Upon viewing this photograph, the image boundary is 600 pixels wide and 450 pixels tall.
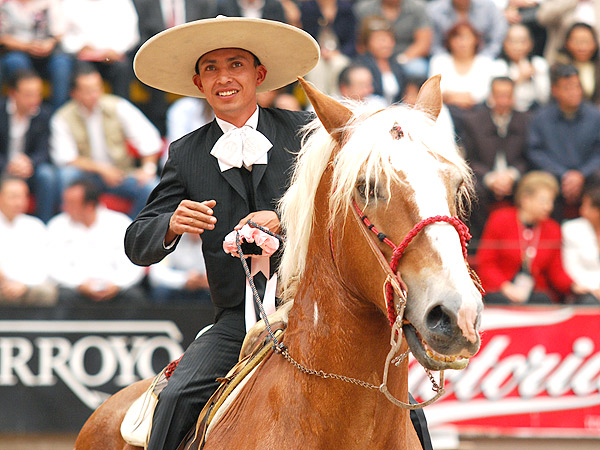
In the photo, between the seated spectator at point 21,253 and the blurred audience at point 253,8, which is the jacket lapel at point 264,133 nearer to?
the seated spectator at point 21,253

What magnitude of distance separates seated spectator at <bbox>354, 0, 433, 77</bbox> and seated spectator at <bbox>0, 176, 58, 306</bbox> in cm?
439

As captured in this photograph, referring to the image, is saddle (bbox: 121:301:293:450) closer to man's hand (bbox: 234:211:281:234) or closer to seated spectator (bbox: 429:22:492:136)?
man's hand (bbox: 234:211:281:234)

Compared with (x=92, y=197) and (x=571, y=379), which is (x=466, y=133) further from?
(x=92, y=197)

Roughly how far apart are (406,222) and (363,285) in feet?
1.02

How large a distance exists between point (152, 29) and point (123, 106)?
1.13 m

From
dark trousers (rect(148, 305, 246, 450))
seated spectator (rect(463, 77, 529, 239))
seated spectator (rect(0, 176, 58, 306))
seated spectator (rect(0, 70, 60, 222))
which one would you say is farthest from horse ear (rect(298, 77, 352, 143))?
seated spectator (rect(0, 70, 60, 222))

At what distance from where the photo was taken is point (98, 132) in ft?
28.8

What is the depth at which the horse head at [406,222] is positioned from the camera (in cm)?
242

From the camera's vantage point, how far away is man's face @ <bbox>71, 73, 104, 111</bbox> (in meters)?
8.70

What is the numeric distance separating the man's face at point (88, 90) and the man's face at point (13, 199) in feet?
3.84

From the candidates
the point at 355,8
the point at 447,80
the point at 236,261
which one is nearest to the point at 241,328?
the point at 236,261

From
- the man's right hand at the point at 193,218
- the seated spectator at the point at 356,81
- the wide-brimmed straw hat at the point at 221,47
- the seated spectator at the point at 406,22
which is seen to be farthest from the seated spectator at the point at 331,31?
the man's right hand at the point at 193,218

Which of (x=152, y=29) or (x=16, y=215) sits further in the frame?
(x=152, y=29)

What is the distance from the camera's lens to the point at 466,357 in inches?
96.9
